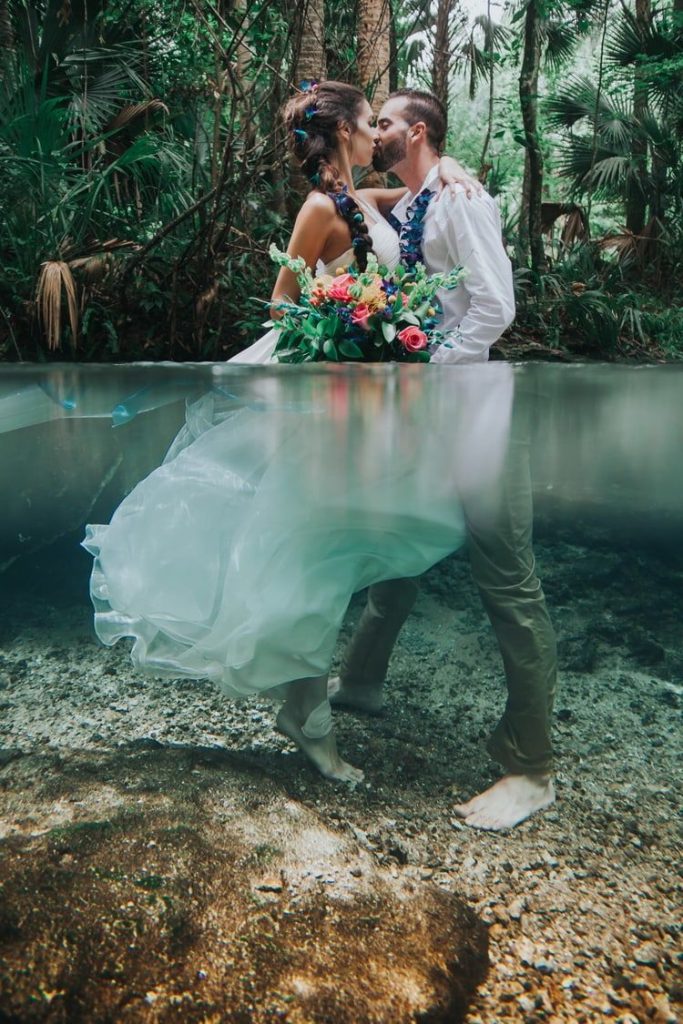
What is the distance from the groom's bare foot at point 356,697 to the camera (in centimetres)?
107

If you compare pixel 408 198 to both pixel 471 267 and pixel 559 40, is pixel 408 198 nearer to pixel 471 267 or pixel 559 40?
pixel 471 267

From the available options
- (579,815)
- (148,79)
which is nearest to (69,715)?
(579,815)

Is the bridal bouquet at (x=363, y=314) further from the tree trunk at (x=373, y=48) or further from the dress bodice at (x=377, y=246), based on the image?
the tree trunk at (x=373, y=48)

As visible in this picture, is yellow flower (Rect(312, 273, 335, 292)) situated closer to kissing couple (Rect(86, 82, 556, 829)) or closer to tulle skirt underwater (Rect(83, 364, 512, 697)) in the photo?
kissing couple (Rect(86, 82, 556, 829))

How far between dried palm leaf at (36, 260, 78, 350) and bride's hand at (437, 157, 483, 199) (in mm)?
3213

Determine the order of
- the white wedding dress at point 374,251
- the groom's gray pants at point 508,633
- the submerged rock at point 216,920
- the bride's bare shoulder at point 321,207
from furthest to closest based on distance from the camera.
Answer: the white wedding dress at point 374,251, the bride's bare shoulder at point 321,207, the groom's gray pants at point 508,633, the submerged rock at point 216,920

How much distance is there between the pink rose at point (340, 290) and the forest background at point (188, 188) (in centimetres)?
318

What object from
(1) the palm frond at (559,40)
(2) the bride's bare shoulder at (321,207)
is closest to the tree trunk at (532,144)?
(1) the palm frond at (559,40)

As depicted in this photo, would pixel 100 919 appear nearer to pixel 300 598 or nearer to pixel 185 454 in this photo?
pixel 300 598

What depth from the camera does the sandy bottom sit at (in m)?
0.83

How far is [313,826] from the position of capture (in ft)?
3.06

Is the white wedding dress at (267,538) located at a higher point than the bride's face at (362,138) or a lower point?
lower

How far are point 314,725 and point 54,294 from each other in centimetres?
518

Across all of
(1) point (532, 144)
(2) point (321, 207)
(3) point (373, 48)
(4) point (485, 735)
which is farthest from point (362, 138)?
(1) point (532, 144)
